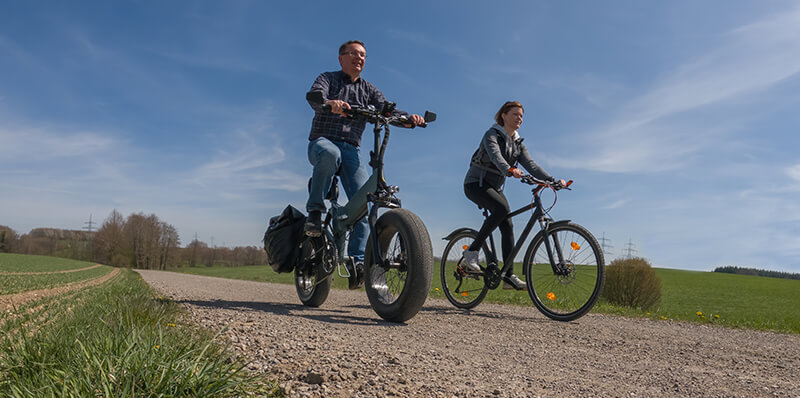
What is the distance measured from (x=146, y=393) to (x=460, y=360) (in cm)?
169

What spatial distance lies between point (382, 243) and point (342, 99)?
5.50 feet

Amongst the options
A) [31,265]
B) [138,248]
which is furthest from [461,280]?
[138,248]

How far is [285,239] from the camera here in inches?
205

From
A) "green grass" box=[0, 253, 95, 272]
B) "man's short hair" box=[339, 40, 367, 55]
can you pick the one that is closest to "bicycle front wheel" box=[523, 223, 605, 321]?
"man's short hair" box=[339, 40, 367, 55]

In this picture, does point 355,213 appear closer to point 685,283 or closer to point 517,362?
point 517,362

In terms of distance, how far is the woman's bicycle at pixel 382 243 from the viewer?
378cm

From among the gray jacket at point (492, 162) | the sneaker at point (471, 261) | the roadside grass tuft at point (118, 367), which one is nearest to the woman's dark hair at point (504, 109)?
the gray jacket at point (492, 162)

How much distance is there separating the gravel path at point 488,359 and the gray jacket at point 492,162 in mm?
2064

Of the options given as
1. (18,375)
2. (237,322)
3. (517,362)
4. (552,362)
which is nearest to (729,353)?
(552,362)

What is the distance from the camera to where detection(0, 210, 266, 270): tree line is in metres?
75.8

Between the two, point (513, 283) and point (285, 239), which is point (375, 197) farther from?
point (513, 283)

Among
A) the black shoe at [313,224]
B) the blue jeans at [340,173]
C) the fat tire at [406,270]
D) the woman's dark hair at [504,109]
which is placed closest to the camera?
the fat tire at [406,270]

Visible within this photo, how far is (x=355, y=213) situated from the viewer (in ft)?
14.7

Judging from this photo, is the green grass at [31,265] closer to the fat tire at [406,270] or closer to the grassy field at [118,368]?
the fat tire at [406,270]
